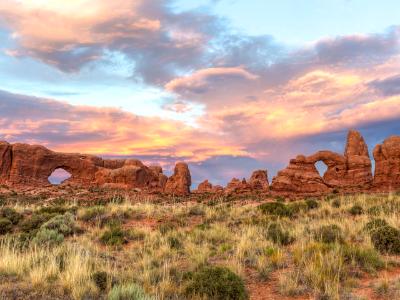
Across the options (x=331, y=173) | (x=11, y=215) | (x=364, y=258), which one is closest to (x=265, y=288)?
(x=364, y=258)

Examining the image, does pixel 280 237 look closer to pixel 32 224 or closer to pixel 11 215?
pixel 32 224

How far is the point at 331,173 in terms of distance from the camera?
55.3 m

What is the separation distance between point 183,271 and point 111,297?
2.95 meters

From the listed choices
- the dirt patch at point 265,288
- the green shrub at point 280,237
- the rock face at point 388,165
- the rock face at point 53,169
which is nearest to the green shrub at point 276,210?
the green shrub at point 280,237

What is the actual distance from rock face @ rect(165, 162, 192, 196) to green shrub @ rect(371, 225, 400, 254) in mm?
53296

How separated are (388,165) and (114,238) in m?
44.7

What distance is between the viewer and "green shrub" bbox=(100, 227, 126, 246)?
12492 millimetres

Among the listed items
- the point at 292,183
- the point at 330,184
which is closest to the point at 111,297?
the point at 292,183

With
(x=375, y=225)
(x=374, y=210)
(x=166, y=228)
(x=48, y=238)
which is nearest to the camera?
(x=375, y=225)

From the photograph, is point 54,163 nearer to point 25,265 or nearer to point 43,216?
point 43,216

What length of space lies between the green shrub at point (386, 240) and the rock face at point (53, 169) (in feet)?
187

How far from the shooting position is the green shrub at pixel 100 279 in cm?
691

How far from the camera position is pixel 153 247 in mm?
11633

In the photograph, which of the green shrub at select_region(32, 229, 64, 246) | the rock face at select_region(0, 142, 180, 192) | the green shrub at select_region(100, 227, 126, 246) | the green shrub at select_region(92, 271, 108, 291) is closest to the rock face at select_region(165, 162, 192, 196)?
the rock face at select_region(0, 142, 180, 192)
